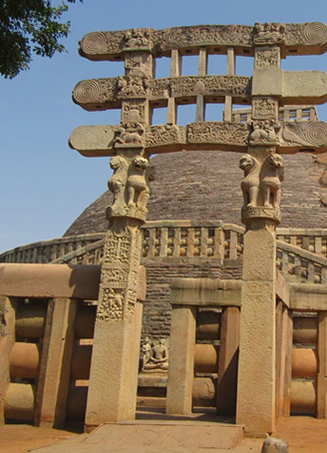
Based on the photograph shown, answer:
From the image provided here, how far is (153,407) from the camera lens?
1225 cm

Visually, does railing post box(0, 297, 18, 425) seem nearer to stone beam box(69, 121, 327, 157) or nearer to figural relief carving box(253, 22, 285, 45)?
stone beam box(69, 121, 327, 157)

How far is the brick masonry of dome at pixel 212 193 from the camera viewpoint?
25.9 m

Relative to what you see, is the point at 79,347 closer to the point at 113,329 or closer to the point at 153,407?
the point at 113,329

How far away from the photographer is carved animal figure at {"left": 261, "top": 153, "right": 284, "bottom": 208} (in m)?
8.88

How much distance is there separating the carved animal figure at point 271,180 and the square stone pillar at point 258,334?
317 mm

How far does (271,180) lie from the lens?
29.1ft

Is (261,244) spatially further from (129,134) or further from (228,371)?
(129,134)

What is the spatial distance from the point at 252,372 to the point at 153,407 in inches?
176

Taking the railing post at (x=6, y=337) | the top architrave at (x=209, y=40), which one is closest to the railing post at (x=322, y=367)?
the top architrave at (x=209, y=40)

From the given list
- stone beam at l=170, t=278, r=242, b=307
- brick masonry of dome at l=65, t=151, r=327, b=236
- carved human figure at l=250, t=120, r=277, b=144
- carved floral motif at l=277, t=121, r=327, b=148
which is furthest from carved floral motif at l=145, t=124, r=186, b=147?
brick masonry of dome at l=65, t=151, r=327, b=236

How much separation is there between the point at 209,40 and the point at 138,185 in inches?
102

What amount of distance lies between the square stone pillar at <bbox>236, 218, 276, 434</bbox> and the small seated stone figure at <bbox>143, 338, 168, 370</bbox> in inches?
259

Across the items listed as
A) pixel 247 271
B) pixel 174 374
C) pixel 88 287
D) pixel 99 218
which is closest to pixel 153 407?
pixel 174 374

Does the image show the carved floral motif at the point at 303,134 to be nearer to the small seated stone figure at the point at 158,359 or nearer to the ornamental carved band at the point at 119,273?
the ornamental carved band at the point at 119,273
